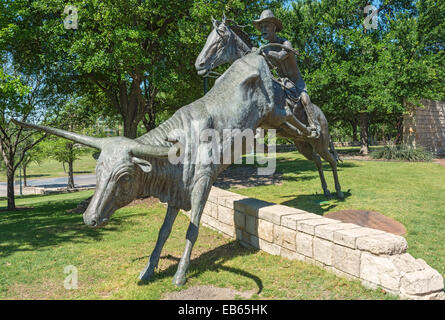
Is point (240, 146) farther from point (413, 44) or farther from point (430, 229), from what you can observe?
point (413, 44)

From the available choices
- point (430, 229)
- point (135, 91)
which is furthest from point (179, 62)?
point (430, 229)

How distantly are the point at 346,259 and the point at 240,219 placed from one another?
2.56 metres

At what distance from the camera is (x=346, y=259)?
4.15 metres

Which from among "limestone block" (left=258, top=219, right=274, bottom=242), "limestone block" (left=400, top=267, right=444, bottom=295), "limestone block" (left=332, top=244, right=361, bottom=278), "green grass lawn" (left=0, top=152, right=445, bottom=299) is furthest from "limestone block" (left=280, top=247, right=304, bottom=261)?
"limestone block" (left=400, top=267, right=444, bottom=295)

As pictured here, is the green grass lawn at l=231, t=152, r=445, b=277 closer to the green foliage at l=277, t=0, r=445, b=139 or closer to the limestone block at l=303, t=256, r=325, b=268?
the limestone block at l=303, t=256, r=325, b=268

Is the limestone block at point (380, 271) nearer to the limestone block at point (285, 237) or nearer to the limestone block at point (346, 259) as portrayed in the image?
the limestone block at point (346, 259)

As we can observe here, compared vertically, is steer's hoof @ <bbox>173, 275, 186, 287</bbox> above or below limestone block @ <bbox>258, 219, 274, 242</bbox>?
below

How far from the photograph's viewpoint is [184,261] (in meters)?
4.50

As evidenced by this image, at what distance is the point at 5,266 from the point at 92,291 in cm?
235

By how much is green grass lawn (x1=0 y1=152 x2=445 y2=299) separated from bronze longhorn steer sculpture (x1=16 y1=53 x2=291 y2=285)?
2.15 feet

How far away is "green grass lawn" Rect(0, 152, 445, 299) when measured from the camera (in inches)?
170

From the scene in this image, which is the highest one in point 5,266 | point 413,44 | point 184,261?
point 413,44

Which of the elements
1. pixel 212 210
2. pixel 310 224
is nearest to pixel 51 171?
pixel 212 210

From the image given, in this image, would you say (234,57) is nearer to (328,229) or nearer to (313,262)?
(328,229)
